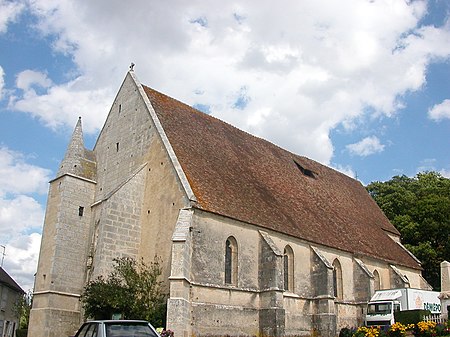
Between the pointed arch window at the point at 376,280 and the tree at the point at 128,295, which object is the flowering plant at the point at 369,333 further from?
the pointed arch window at the point at 376,280

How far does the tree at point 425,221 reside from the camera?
37312 millimetres

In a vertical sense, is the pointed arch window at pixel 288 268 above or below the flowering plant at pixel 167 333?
above

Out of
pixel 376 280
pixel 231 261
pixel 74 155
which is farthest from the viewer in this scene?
pixel 376 280

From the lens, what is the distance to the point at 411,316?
23.4 m

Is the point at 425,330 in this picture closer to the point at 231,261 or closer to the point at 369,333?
the point at 369,333

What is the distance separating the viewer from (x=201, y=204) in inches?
826

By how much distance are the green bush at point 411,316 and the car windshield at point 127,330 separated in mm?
17312

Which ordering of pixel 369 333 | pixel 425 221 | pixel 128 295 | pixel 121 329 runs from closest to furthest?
pixel 121 329 → pixel 369 333 → pixel 128 295 → pixel 425 221

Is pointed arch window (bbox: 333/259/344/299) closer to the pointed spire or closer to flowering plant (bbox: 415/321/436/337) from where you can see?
flowering plant (bbox: 415/321/436/337)

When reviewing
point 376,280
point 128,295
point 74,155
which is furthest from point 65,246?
point 376,280

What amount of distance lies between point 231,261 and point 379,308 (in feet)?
31.1

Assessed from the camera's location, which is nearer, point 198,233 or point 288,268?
point 198,233

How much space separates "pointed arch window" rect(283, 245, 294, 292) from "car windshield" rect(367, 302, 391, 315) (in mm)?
5219

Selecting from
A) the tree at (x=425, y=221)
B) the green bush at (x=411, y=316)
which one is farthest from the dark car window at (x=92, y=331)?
the tree at (x=425, y=221)
